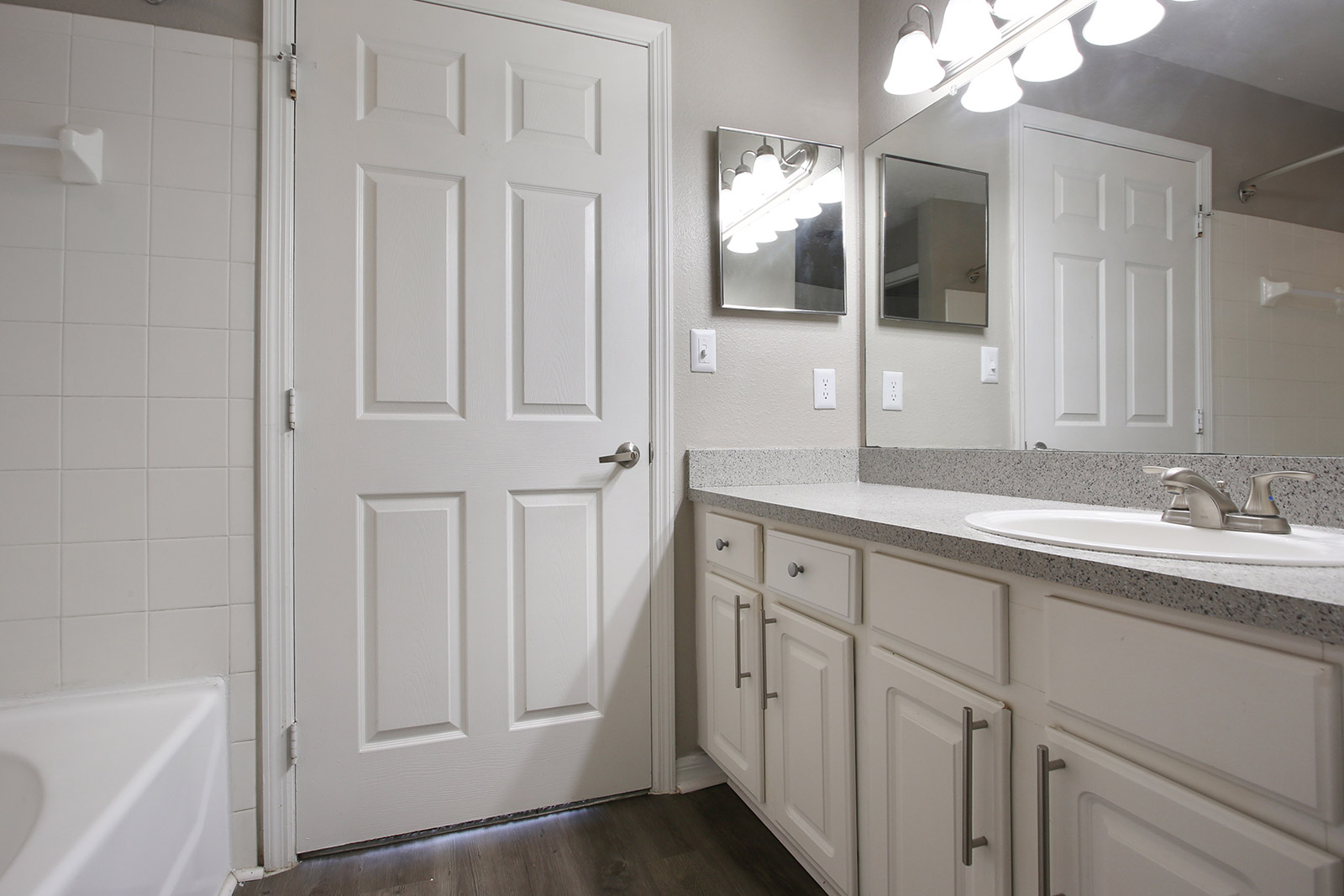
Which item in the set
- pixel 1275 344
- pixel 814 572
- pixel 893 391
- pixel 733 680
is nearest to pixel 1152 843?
pixel 814 572

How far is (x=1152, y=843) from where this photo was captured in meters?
0.63

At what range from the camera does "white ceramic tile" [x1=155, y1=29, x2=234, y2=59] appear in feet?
4.38

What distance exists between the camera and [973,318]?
158cm

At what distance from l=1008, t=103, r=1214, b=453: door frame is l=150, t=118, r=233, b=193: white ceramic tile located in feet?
5.64

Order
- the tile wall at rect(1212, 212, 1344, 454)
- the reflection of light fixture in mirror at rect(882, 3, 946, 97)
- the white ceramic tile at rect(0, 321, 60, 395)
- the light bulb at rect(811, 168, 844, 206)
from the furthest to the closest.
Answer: the light bulb at rect(811, 168, 844, 206) → the reflection of light fixture in mirror at rect(882, 3, 946, 97) → the white ceramic tile at rect(0, 321, 60, 395) → the tile wall at rect(1212, 212, 1344, 454)

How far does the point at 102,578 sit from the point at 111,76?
1.02 metres

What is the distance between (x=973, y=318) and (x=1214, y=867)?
1248 mm

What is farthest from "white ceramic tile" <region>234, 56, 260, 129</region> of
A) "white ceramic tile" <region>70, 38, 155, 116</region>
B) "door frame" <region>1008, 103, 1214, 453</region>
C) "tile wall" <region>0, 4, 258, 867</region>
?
"door frame" <region>1008, 103, 1214, 453</region>

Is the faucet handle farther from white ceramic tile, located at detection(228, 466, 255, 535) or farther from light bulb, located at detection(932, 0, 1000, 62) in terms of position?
white ceramic tile, located at detection(228, 466, 255, 535)

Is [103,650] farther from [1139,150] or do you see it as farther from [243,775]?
[1139,150]

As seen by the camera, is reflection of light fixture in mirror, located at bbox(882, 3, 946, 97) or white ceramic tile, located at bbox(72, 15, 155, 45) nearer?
white ceramic tile, located at bbox(72, 15, 155, 45)

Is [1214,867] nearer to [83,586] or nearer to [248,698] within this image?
[248,698]

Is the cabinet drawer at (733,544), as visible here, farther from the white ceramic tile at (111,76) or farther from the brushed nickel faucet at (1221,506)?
the white ceramic tile at (111,76)

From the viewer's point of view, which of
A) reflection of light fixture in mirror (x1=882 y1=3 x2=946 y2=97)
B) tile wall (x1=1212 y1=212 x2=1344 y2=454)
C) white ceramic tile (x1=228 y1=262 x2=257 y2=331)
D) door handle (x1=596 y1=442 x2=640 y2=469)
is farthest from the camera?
door handle (x1=596 y1=442 x2=640 y2=469)
